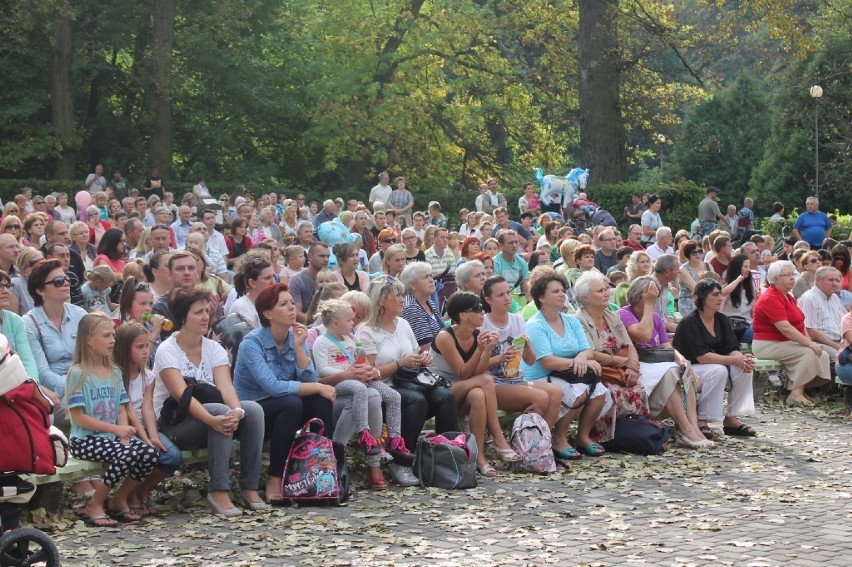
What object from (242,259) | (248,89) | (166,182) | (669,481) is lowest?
(669,481)

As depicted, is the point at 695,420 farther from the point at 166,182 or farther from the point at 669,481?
the point at 166,182

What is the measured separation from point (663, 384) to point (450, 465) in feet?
8.14

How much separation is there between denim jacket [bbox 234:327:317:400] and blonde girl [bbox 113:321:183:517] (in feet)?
2.02

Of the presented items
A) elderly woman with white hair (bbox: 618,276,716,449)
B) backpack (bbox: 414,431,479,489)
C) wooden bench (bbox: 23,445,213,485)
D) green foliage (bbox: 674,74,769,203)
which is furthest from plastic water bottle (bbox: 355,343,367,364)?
green foliage (bbox: 674,74,769,203)

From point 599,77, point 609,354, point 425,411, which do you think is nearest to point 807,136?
point 599,77

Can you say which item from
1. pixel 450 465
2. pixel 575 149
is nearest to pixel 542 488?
pixel 450 465

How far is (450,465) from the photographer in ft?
29.4

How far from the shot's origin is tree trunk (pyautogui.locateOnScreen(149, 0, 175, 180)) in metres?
34.5

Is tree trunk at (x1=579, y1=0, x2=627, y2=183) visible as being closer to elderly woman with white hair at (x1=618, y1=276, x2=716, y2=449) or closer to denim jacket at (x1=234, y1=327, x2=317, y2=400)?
elderly woman with white hair at (x1=618, y1=276, x2=716, y2=449)

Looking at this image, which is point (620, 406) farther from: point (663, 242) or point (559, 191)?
point (559, 191)

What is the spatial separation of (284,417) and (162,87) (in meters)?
27.4

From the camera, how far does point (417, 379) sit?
944 cm

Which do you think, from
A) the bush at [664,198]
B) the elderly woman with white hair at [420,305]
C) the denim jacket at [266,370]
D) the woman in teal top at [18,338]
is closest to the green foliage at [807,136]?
the bush at [664,198]

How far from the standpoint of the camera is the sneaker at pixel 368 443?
8.89 m
